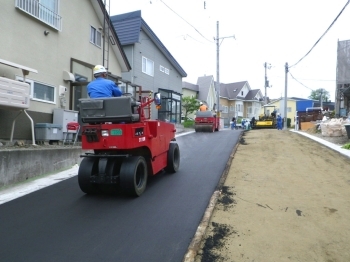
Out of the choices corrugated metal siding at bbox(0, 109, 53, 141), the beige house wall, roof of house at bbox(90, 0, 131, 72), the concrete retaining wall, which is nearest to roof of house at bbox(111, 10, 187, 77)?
roof of house at bbox(90, 0, 131, 72)

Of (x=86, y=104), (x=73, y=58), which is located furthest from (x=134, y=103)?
(x=73, y=58)

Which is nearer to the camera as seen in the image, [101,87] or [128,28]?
[101,87]

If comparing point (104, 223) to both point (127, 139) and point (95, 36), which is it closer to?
point (127, 139)

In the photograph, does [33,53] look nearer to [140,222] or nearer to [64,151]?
[64,151]

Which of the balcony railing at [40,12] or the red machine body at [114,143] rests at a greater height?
the balcony railing at [40,12]

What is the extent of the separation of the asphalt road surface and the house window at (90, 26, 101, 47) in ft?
26.9

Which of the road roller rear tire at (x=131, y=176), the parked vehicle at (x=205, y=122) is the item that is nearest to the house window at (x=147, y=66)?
the parked vehicle at (x=205, y=122)

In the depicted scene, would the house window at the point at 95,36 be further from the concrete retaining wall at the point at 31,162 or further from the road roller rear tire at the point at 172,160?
the road roller rear tire at the point at 172,160

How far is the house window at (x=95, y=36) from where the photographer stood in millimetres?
13055

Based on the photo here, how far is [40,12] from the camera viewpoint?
9.67 meters

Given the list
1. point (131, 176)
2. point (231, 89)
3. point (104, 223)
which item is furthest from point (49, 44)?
point (231, 89)

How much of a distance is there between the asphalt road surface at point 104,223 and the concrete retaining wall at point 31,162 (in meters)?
0.82

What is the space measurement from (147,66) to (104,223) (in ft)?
61.3

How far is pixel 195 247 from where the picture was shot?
3.64 meters
